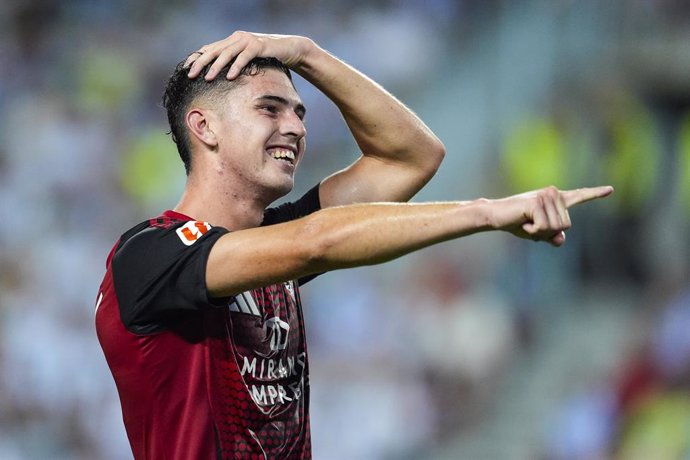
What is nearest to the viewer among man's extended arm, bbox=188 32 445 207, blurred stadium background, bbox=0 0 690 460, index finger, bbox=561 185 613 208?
index finger, bbox=561 185 613 208

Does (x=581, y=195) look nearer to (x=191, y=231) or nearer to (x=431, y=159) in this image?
(x=191, y=231)

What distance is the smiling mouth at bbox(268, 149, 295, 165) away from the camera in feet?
11.8

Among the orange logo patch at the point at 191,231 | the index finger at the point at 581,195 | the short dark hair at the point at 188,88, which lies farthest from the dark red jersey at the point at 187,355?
the index finger at the point at 581,195

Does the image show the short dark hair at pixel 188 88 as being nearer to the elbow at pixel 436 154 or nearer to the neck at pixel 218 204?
the neck at pixel 218 204

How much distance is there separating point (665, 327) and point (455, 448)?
186cm

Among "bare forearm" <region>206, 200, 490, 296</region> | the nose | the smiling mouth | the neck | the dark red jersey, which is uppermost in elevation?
the nose

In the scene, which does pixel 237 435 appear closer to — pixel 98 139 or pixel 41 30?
pixel 98 139

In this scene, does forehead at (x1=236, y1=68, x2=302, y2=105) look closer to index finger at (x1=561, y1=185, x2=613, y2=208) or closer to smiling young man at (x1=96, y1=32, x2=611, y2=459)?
smiling young man at (x1=96, y1=32, x2=611, y2=459)

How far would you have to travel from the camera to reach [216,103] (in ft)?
11.9

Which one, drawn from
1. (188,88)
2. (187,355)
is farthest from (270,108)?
(187,355)

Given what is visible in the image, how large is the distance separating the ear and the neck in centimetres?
15

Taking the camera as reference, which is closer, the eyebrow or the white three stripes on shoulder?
the white three stripes on shoulder

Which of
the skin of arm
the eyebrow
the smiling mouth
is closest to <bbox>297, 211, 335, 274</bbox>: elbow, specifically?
the skin of arm

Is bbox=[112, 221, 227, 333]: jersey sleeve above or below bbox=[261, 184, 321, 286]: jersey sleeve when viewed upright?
below
